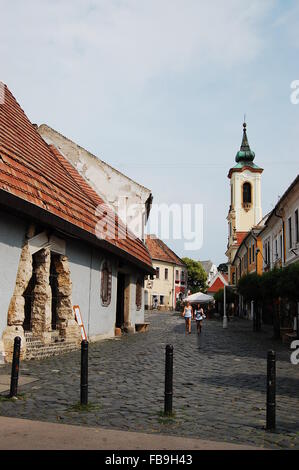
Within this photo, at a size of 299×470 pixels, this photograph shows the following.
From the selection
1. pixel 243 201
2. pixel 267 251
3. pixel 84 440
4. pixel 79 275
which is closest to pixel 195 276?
pixel 243 201

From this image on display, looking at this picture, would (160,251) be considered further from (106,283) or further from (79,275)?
(79,275)

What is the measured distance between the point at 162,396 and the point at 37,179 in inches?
257

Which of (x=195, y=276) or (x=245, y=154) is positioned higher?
(x=245, y=154)

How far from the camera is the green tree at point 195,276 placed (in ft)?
282

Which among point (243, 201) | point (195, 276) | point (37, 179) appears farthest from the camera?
point (195, 276)

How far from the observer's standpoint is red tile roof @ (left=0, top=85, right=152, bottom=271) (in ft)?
34.9

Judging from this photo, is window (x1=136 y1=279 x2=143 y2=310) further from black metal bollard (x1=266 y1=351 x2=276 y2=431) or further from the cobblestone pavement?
black metal bollard (x1=266 y1=351 x2=276 y2=431)

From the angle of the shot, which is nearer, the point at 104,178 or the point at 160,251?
the point at 104,178

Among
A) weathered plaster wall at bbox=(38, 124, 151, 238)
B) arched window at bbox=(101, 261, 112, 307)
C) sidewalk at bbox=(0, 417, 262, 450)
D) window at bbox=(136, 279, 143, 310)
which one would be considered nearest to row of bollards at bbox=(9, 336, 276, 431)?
sidewalk at bbox=(0, 417, 262, 450)

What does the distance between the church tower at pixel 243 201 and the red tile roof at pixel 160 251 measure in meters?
10.8

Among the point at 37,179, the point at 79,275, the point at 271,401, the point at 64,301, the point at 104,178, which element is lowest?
the point at 271,401

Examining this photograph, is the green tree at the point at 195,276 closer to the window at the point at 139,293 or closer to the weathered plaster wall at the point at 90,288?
the window at the point at 139,293

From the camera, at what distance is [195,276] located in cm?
8606
